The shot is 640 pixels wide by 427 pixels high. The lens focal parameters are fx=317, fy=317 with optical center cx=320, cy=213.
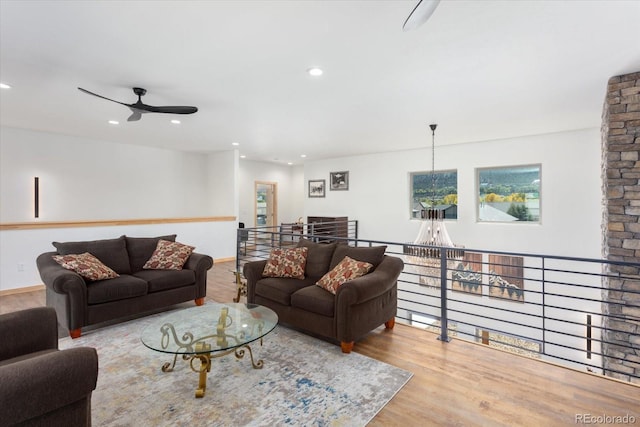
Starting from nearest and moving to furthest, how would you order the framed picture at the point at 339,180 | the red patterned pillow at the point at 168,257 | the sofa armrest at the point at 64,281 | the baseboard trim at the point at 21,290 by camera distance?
the sofa armrest at the point at 64,281, the red patterned pillow at the point at 168,257, the baseboard trim at the point at 21,290, the framed picture at the point at 339,180

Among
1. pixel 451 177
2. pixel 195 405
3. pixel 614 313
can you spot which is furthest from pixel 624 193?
pixel 195 405

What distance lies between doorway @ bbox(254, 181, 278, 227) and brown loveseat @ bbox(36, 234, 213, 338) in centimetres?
545

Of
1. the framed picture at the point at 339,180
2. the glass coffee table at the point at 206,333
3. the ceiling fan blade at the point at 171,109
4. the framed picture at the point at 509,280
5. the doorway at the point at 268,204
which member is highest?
the ceiling fan blade at the point at 171,109

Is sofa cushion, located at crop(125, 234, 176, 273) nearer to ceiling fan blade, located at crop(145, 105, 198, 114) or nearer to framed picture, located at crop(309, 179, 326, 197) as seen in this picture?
ceiling fan blade, located at crop(145, 105, 198, 114)

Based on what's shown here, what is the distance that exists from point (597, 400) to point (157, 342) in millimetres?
3058

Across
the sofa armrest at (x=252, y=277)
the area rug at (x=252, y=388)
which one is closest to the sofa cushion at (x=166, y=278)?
the area rug at (x=252, y=388)

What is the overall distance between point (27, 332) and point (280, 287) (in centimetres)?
195

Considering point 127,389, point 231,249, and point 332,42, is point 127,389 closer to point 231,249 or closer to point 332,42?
point 332,42

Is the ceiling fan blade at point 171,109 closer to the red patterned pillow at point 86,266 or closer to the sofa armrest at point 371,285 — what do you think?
the red patterned pillow at point 86,266

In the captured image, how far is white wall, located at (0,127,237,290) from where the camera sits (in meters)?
4.95

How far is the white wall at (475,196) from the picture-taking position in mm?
5344

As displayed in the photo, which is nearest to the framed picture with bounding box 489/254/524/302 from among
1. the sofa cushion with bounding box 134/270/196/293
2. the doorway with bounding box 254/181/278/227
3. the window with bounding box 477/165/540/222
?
the window with bounding box 477/165/540/222

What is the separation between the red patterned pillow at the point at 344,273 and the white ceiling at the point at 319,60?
189 centimetres

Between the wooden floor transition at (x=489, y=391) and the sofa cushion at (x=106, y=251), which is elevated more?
the sofa cushion at (x=106, y=251)
